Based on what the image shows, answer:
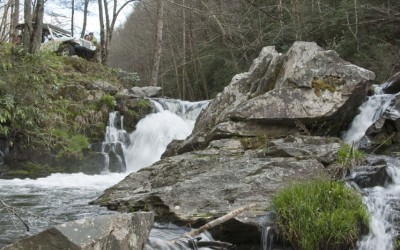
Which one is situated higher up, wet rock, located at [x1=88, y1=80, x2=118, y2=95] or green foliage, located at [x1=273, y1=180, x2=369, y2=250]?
wet rock, located at [x1=88, y1=80, x2=118, y2=95]

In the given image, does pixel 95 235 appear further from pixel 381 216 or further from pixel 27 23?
pixel 27 23

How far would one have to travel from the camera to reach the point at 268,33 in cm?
1752

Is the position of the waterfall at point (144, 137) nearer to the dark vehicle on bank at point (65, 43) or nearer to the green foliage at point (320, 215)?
the dark vehicle on bank at point (65, 43)

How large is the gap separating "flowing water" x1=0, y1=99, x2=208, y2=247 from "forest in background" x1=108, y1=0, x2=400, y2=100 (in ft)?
10.5

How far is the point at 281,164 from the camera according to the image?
6.41 meters

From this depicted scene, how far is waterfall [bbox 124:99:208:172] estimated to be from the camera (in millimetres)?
12738

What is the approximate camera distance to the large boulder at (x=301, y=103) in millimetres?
8523

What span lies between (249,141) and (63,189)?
3844 millimetres

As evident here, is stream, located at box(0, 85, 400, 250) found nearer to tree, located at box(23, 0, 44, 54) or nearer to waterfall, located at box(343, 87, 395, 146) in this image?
waterfall, located at box(343, 87, 395, 146)

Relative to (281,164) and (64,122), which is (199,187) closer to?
(281,164)

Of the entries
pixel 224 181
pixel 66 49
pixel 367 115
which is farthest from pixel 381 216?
pixel 66 49

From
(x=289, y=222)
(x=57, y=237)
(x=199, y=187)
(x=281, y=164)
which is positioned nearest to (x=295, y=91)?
(x=281, y=164)

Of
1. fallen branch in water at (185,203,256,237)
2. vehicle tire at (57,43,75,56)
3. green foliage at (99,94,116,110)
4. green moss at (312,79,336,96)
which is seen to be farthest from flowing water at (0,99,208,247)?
vehicle tire at (57,43,75,56)

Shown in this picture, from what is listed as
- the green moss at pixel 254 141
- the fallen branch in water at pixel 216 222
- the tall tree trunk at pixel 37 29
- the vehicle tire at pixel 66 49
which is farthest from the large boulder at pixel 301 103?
the vehicle tire at pixel 66 49
